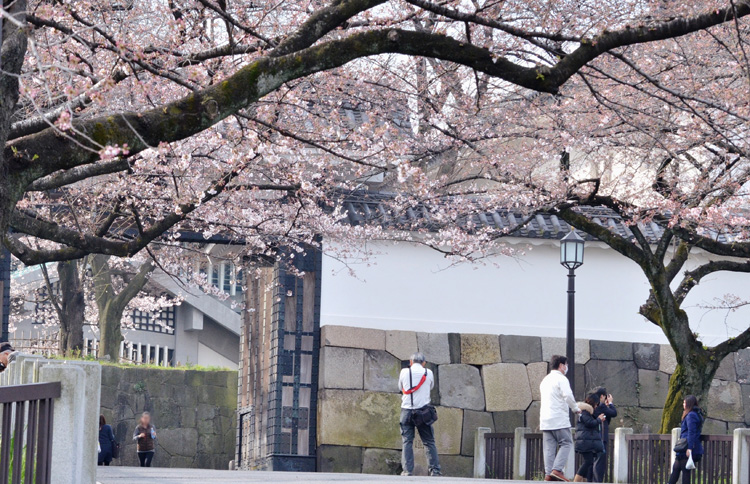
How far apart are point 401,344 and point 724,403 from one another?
18.6 feet

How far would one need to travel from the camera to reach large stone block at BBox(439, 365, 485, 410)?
57.6 ft

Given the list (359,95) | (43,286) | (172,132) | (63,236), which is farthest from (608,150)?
(43,286)

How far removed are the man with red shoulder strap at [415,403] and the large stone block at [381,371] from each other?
2.86 m

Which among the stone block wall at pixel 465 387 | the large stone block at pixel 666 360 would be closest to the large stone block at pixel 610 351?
the stone block wall at pixel 465 387

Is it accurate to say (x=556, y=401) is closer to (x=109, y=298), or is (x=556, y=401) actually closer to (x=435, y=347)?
(x=435, y=347)

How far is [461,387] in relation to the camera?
17.6m

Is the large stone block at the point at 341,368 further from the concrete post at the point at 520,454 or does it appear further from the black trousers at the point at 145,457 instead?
the black trousers at the point at 145,457

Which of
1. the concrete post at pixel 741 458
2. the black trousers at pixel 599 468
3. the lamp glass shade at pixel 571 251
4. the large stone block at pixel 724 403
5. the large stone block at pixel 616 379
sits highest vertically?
the lamp glass shade at pixel 571 251

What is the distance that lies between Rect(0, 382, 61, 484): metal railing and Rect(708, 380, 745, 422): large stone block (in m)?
Answer: 13.8

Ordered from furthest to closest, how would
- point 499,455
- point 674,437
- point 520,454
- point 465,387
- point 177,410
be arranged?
1. point 177,410
2. point 465,387
3. point 499,455
4. point 520,454
5. point 674,437

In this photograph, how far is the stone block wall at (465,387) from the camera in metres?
17.0

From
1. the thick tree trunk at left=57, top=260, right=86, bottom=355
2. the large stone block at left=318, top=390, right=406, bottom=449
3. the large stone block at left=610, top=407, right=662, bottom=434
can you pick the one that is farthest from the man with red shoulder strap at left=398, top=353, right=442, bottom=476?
the thick tree trunk at left=57, top=260, right=86, bottom=355

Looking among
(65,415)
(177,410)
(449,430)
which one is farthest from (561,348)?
(65,415)

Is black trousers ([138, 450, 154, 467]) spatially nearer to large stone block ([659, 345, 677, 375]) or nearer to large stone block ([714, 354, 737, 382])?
large stone block ([659, 345, 677, 375])
